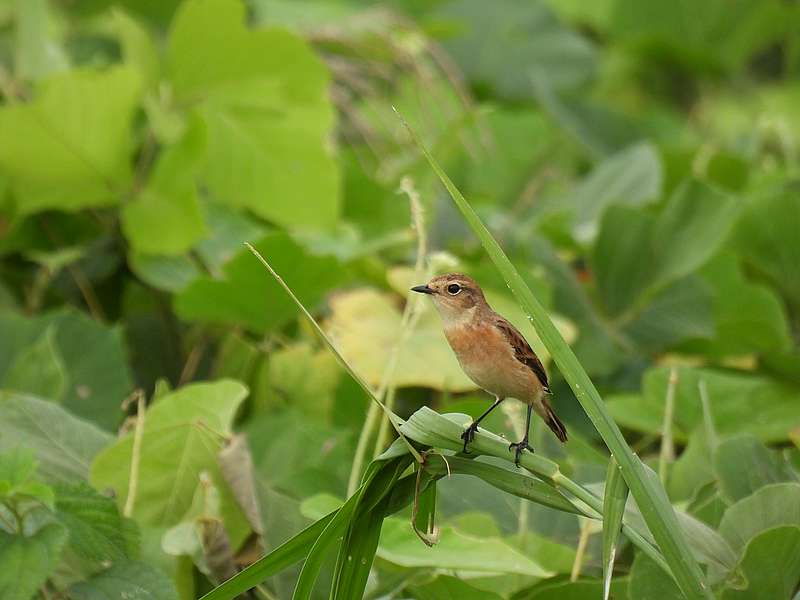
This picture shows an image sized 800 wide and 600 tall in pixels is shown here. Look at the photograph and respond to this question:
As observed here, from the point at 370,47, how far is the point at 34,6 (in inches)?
26.1

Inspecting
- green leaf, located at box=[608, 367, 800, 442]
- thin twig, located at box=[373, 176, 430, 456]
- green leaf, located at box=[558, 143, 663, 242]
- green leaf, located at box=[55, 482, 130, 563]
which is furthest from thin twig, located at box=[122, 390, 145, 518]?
green leaf, located at box=[558, 143, 663, 242]

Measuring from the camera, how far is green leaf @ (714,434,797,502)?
1.59m

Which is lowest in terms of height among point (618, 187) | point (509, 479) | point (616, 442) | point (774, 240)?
point (618, 187)

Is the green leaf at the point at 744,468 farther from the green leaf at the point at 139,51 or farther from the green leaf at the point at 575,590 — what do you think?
→ the green leaf at the point at 139,51

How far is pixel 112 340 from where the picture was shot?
6.72 ft

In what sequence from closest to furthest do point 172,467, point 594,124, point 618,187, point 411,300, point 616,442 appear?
point 616,442 < point 172,467 < point 411,300 < point 618,187 < point 594,124

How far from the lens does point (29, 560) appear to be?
4.47ft

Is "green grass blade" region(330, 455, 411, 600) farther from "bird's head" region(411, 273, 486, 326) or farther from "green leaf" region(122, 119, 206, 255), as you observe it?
"green leaf" region(122, 119, 206, 255)

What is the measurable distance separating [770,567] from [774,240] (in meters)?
1.22

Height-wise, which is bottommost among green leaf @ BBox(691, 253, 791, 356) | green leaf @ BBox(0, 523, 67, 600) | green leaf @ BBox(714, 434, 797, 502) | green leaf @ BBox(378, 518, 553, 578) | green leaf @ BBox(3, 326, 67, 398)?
green leaf @ BBox(691, 253, 791, 356)

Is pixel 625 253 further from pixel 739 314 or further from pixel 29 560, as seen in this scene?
pixel 29 560

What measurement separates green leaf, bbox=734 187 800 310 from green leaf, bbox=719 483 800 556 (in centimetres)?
111

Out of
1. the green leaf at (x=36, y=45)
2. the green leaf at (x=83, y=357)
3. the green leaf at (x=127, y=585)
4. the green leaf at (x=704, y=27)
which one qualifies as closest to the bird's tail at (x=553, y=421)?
the green leaf at (x=127, y=585)

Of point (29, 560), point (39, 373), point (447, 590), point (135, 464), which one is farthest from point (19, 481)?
point (39, 373)
